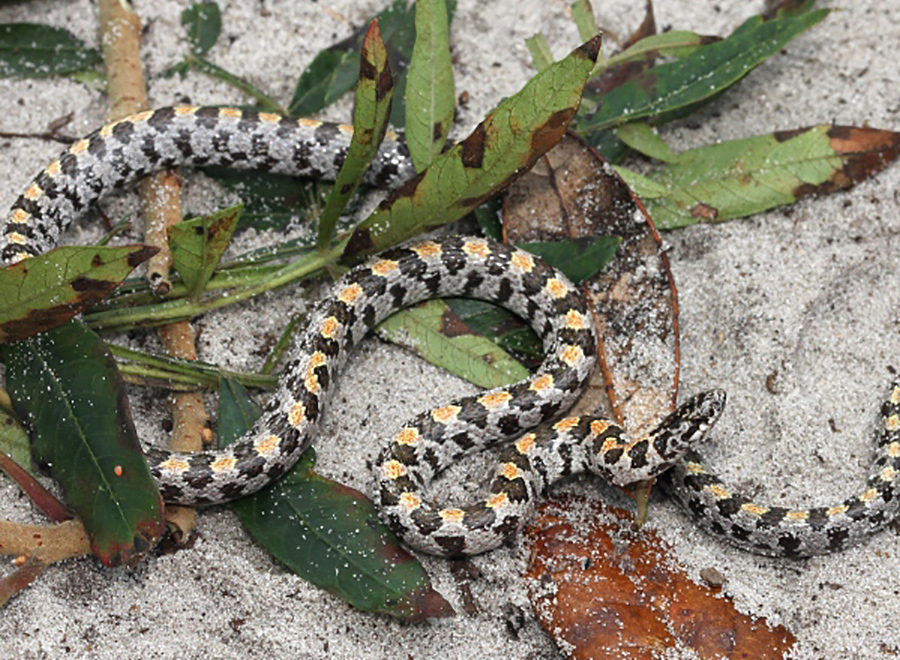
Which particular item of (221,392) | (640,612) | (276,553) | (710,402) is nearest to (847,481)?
(710,402)

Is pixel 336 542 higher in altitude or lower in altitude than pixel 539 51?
lower

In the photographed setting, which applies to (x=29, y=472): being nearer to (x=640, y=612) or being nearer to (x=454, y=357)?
(x=454, y=357)

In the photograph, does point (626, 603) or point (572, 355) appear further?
point (572, 355)

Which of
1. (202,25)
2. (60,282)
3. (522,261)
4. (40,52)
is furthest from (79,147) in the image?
(522,261)

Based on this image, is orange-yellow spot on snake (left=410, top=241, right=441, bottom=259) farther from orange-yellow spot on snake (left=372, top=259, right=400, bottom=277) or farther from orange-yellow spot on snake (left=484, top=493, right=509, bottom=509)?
orange-yellow spot on snake (left=484, top=493, right=509, bottom=509)

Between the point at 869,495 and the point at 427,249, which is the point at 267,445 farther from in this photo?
the point at 869,495

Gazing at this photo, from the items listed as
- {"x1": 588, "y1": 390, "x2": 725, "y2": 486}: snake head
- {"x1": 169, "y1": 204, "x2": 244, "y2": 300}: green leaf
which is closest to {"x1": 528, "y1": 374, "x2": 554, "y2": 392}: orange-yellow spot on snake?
{"x1": 588, "y1": 390, "x2": 725, "y2": 486}: snake head
